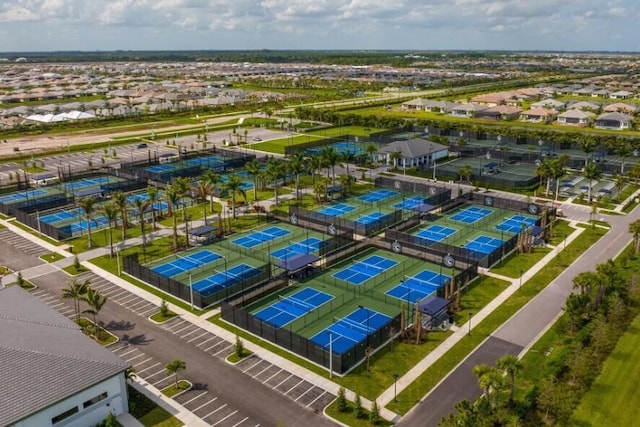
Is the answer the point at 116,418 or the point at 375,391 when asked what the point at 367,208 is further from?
the point at 116,418

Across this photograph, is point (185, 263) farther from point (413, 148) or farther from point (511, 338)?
point (413, 148)

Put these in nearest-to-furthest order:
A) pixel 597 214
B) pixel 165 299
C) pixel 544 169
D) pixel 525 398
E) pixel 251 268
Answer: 1. pixel 525 398
2. pixel 165 299
3. pixel 251 268
4. pixel 597 214
5. pixel 544 169

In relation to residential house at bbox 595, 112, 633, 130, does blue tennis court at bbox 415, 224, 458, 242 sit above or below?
below

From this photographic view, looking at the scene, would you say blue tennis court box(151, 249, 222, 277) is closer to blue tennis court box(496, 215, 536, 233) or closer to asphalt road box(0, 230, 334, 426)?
asphalt road box(0, 230, 334, 426)

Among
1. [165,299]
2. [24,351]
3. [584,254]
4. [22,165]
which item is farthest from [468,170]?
[22,165]

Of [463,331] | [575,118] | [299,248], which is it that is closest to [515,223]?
[299,248]

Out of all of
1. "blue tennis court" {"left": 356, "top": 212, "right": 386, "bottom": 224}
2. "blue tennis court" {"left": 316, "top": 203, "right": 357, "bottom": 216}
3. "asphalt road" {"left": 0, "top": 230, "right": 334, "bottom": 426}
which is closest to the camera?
"asphalt road" {"left": 0, "top": 230, "right": 334, "bottom": 426}

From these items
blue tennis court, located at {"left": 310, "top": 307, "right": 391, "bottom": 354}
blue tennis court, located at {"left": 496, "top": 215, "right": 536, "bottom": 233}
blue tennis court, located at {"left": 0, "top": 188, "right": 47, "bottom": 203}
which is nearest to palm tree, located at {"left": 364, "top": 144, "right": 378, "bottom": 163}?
blue tennis court, located at {"left": 496, "top": 215, "right": 536, "bottom": 233}

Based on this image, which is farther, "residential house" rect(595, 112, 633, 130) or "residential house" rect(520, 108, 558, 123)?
"residential house" rect(520, 108, 558, 123)

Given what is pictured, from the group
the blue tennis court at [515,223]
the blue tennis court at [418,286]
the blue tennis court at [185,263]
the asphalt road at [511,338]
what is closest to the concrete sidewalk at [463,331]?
the asphalt road at [511,338]
